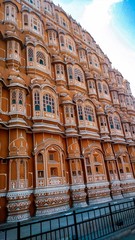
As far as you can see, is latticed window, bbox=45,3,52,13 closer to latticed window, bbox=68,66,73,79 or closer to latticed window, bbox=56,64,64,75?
latticed window, bbox=68,66,73,79

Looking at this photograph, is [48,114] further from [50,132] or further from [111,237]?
[111,237]

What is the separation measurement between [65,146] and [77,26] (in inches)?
894

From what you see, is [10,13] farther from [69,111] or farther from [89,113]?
[89,113]

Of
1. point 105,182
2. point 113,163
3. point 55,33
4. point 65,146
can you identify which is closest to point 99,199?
point 105,182

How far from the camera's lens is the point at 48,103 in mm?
14508

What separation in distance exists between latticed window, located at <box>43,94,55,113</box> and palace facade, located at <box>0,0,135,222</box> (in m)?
0.08

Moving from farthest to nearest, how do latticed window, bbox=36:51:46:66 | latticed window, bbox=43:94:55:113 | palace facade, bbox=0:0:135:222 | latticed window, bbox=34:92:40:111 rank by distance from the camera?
latticed window, bbox=36:51:46:66 → latticed window, bbox=43:94:55:113 → latticed window, bbox=34:92:40:111 → palace facade, bbox=0:0:135:222

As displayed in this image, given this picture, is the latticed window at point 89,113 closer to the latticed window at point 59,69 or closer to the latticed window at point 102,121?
the latticed window at point 102,121

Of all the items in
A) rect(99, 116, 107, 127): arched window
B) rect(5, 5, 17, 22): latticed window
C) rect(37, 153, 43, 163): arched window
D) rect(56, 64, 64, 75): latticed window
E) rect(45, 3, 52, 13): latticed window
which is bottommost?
rect(37, 153, 43, 163): arched window

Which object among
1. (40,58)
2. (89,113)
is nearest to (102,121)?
(89,113)

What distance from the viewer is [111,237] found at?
22.0 ft

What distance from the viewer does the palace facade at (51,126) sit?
1115 centimetres

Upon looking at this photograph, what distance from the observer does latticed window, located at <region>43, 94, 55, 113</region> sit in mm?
14170

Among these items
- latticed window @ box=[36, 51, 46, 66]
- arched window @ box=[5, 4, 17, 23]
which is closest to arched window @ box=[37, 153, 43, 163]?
latticed window @ box=[36, 51, 46, 66]
